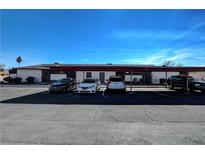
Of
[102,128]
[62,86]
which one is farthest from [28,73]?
[102,128]

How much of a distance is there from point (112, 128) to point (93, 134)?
0.86 metres

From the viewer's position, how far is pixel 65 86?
20.3m

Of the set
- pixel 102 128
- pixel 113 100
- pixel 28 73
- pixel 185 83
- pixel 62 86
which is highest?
pixel 28 73

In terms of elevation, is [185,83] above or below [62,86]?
above

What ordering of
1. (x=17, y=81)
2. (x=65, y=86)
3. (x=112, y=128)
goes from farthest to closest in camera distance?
(x=17, y=81), (x=65, y=86), (x=112, y=128)

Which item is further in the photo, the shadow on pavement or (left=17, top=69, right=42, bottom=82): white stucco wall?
(left=17, top=69, right=42, bottom=82): white stucco wall

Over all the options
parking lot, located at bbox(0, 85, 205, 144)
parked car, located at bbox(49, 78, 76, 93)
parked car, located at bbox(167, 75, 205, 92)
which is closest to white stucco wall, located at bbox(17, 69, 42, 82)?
parked car, located at bbox(49, 78, 76, 93)

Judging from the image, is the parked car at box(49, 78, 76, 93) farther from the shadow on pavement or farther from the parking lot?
the parking lot

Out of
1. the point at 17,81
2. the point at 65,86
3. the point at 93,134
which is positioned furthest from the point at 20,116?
the point at 17,81

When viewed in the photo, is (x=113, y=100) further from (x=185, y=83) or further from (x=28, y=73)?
(x=28, y=73)

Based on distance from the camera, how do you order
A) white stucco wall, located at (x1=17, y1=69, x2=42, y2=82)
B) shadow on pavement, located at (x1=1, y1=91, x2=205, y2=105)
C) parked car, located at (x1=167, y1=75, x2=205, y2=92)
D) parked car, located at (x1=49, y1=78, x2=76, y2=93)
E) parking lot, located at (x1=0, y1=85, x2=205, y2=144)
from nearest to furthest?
parking lot, located at (x1=0, y1=85, x2=205, y2=144)
shadow on pavement, located at (x1=1, y1=91, x2=205, y2=105)
parked car, located at (x1=49, y1=78, x2=76, y2=93)
parked car, located at (x1=167, y1=75, x2=205, y2=92)
white stucco wall, located at (x1=17, y1=69, x2=42, y2=82)
